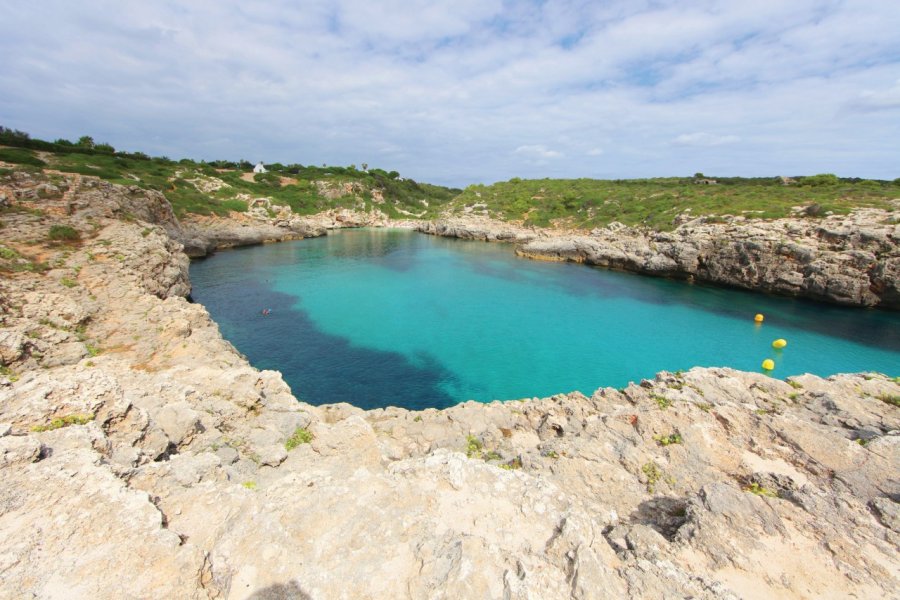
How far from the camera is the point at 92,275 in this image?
16.5 m

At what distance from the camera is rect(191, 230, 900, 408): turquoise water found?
20141 mm

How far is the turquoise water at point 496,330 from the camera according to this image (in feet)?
66.1

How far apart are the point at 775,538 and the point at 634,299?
34.1 metres

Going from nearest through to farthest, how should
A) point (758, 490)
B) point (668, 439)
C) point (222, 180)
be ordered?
point (758, 490), point (668, 439), point (222, 180)

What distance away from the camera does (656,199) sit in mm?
66812

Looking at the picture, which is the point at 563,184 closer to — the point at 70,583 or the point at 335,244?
the point at 335,244

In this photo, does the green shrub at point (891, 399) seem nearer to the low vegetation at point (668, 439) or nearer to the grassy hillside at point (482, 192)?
the low vegetation at point (668, 439)

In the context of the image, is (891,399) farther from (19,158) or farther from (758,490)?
(19,158)

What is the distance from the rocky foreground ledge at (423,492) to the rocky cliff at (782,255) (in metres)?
31.9

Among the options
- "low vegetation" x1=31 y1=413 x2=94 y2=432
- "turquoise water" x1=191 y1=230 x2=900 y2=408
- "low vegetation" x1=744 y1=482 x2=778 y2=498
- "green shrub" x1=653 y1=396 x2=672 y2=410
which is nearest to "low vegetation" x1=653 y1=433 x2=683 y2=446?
"green shrub" x1=653 y1=396 x2=672 y2=410

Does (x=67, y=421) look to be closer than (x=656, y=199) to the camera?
Yes

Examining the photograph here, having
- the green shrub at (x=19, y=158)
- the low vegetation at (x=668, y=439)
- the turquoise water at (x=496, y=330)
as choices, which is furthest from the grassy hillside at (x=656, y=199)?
the green shrub at (x=19, y=158)

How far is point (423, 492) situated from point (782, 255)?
154 ft

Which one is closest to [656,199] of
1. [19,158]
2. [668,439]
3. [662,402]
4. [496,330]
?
[496,330]
